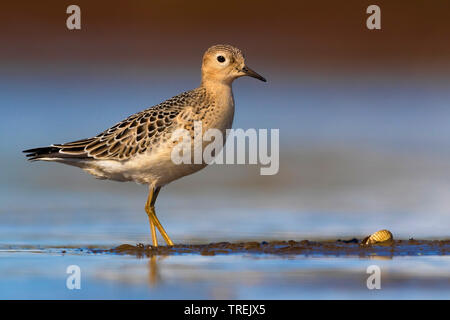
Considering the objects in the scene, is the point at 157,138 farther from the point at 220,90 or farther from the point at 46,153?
the point at 46,153

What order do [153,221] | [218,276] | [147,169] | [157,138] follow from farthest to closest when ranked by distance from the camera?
[153,221]
[147,169]
[157,138]
[218,276]

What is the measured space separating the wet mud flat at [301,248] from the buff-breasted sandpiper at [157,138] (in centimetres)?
46

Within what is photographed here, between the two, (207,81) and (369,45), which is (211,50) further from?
(369,45)

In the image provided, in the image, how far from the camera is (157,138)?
1149 centimetres

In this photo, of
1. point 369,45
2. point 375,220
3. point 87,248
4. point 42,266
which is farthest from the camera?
point 369,45

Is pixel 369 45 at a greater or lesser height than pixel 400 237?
greater

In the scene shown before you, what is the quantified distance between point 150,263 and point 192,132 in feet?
5.84

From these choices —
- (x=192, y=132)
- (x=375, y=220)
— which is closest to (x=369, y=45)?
(x=375, y=220)

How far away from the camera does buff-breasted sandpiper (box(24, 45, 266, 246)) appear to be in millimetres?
11469

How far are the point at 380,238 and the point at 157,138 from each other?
2.76m

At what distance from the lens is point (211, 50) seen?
12.1 meters

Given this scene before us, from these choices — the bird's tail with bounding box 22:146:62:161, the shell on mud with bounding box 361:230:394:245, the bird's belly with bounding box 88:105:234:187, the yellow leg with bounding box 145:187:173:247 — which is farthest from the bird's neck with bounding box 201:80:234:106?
the shell on mud with bounding box 361:230:394:245

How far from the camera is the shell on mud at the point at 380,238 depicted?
11.4 meters

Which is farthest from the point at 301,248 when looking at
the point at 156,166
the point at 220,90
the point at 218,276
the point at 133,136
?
the point at 133,136
